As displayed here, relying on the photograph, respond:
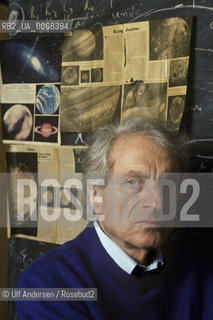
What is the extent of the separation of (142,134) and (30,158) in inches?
30.8

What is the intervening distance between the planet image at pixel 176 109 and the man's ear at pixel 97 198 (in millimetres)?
386

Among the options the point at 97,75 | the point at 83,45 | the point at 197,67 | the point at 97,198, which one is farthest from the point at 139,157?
the point at 83,45

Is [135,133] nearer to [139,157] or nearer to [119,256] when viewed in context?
[139,157]

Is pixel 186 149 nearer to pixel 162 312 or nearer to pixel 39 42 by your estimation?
pixel 162 312

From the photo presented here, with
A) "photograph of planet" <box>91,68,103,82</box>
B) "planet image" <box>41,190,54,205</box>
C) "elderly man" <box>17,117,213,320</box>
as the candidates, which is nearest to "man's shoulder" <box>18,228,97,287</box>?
"elderly man" <box>17,117,213,320</box>

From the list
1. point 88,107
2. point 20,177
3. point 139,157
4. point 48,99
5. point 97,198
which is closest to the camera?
point 139,157

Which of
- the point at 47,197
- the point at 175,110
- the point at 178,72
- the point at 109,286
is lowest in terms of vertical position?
the point at 109,286

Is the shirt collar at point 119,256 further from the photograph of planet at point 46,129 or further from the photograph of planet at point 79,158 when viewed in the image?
the photograph of planet at point 46,129

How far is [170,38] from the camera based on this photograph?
129cm

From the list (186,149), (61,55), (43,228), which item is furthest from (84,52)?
(43,228)

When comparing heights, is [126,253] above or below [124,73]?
below

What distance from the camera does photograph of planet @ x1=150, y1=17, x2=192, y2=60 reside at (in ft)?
4.13

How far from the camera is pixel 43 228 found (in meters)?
1.72

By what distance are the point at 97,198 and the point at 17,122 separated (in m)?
0.75
